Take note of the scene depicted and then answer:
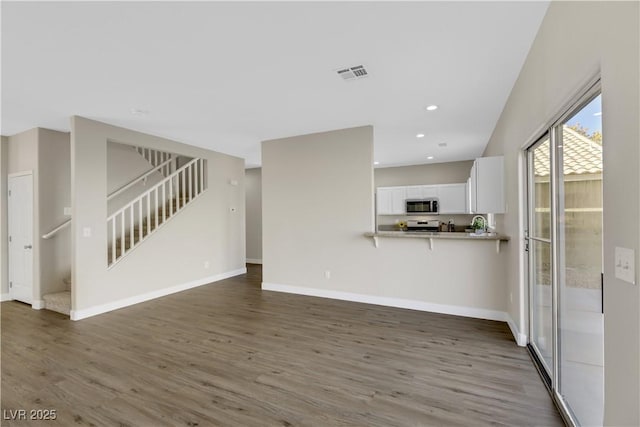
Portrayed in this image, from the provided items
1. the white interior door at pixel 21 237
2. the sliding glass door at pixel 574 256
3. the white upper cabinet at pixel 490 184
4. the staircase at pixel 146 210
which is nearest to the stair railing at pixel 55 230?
the staircase at pixel 146 210

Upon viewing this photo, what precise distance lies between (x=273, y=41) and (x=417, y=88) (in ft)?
5.45

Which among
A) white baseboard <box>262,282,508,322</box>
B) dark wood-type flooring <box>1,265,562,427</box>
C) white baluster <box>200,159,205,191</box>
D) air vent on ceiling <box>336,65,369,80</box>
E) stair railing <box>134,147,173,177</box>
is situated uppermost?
air vent on ceiling <box>336,65,369,80</box>

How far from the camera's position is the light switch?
112 cm

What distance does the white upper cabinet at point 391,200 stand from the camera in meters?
8.00

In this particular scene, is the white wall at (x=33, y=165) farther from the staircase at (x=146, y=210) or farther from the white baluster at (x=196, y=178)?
the white baluster at (x=196, y=178)

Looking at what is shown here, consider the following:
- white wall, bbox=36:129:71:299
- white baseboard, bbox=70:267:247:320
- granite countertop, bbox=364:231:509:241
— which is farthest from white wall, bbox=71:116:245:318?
granite countertop, bbox=364:231:509:241

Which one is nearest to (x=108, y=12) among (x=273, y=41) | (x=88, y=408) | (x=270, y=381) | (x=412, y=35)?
(x=273, y=41)

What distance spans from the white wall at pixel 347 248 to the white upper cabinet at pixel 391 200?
3.63 m

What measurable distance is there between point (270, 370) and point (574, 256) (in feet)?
7.95

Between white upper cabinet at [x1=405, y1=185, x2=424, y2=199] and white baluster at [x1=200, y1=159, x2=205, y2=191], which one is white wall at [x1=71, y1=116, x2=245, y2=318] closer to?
white baluster at [x1=200, y1=159, x2=205, y2=191]

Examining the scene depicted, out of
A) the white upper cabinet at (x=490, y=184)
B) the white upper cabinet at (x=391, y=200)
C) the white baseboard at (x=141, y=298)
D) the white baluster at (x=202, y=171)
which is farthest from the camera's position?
the white upper cabinet at (x=391, y=200)

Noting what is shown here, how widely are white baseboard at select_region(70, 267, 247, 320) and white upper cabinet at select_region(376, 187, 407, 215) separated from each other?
4167mm

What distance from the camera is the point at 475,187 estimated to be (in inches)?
151

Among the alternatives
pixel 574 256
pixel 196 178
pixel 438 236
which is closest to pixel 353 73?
pixel 574 256
